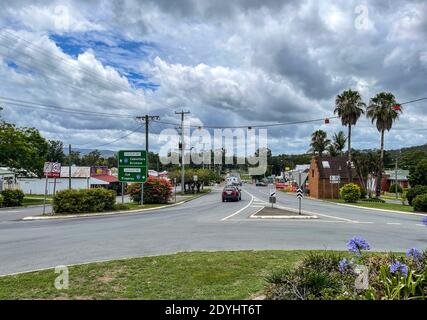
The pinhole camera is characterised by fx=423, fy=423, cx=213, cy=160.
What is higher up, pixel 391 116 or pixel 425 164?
pixel 391 116

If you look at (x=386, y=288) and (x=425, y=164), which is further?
(x=425, y=164)

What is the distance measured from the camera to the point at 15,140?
49125 millimetres

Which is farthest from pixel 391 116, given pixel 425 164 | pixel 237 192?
pixel 237 192

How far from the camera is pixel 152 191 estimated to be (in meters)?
40.8

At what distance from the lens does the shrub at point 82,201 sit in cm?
2966

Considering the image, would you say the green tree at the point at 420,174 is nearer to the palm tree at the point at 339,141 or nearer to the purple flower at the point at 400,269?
the palm tree at the point at 339,141

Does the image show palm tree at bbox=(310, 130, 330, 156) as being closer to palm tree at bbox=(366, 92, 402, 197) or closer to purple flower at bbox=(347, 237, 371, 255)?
palm tree at bbox=(366, 92, 402, 197)

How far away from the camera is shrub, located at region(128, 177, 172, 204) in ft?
133

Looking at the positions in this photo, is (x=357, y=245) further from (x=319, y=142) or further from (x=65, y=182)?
(x=319, y=142)

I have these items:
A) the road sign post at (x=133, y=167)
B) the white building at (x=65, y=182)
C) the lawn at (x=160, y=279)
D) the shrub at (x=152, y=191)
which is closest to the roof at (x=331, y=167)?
the shrub at (x=152, y=191)

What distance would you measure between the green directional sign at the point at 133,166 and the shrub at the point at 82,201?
3.09m
